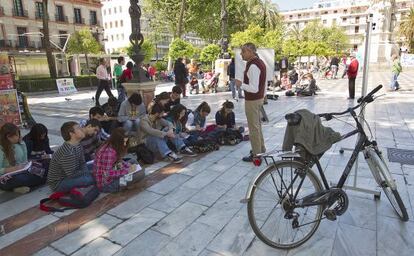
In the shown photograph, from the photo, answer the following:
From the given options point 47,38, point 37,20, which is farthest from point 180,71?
point 37,20

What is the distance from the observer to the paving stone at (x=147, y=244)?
2688 millimetres

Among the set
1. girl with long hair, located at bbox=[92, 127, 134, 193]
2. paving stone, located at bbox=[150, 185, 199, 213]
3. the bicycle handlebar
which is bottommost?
paving stone, located at bbox=[150, 185, 199, 213]

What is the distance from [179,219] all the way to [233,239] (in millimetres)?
637

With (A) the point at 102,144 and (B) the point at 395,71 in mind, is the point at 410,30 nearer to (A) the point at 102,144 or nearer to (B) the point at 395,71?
(B) the point at 395,71

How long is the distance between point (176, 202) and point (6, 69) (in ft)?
21.1

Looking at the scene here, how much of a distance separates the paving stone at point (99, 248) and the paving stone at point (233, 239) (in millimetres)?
822

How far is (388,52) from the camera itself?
28.4m

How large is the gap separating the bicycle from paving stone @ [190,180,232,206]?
→ 0.98m

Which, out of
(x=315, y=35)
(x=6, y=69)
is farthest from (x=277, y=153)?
(x=315, y=35)

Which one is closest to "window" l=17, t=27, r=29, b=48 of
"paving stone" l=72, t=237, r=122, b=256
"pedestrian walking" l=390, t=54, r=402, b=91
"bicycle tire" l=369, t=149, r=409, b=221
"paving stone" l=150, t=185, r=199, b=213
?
"pedestrian walking" l=390, t=54, r=402, b=91

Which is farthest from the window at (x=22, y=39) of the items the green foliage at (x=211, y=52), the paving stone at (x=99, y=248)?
the paving stone at (x=99, y=248)

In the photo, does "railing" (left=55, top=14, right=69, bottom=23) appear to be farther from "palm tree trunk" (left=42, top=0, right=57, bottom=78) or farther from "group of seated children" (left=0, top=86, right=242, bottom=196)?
"group of seated children" (left=0, top=86, right=242, bottom=196)

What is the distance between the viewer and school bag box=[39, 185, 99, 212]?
3502 mm

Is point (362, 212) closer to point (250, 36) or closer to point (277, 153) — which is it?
point (277, 153)
